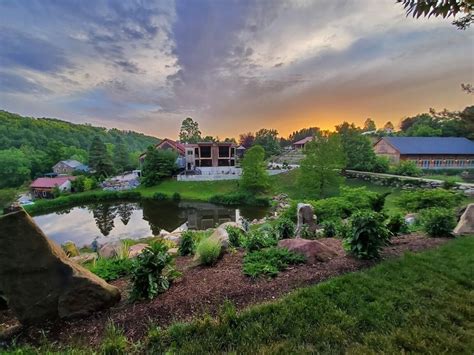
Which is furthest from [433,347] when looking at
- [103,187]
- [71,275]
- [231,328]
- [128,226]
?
[103,187]

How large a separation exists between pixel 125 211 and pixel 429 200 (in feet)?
71.5

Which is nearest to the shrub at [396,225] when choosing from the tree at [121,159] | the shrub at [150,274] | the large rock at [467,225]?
the large rock at [467,225]

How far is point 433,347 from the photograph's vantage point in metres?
2.02

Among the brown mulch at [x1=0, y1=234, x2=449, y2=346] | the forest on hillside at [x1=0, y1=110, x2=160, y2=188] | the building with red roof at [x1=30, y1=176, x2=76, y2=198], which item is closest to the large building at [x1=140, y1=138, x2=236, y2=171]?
the building with red roof at [x1=30, y1=176, x2=76, y2=198]

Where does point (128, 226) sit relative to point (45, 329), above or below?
below

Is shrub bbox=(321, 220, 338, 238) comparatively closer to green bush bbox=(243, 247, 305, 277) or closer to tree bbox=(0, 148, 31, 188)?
green bush bbox=(243, 247, 305, 277)

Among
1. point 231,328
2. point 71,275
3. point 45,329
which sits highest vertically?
point 71,275

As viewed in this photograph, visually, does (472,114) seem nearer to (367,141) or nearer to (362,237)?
(362,237)

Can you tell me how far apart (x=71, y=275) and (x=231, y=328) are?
79.7 inches

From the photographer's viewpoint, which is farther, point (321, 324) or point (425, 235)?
point (425, 235)

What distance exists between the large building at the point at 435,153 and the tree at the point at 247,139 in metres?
29.9

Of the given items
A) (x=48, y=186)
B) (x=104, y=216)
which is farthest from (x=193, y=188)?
(x=48, y=186)

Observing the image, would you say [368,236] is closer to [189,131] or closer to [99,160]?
[99,160]

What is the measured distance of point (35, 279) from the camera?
2711 millimetres
